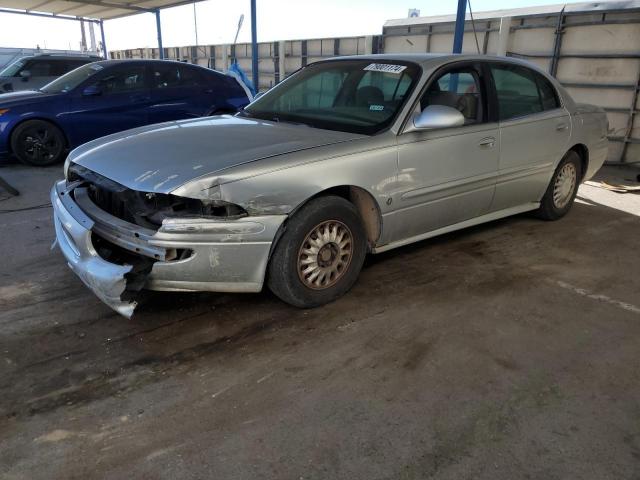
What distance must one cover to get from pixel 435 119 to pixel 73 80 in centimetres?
670

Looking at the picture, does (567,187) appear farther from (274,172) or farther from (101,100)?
(101,100)

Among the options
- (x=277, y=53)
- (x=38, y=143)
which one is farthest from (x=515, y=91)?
(x=277, y=53)

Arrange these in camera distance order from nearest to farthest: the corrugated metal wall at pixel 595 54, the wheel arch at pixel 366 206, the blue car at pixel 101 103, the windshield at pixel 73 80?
the wheel arch at pixel 366 206 < the blue car at pixel 101 103 < the windshield at pixel 73 80 < the corrugated metal wall at pixel 595 54

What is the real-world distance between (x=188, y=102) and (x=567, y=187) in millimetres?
5946

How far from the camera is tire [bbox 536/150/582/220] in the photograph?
5.18 m

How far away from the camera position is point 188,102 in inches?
340

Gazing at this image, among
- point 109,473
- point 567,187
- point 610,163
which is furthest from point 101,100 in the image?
point 610,163

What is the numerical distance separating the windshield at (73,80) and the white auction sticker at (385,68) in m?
5.61

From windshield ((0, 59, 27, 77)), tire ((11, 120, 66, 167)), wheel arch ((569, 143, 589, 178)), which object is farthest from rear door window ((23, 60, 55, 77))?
wheel arch ((569, 143, 589, 178))

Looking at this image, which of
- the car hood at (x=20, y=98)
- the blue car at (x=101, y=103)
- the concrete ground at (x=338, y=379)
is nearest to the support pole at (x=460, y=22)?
the blue car at (x=101, y=103)

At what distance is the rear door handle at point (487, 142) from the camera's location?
411 centimetres

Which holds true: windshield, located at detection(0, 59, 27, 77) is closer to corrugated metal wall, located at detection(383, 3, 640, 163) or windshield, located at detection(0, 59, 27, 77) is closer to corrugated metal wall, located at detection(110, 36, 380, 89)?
corrugated metal wall, located at detection(110, 36, 380, 89)

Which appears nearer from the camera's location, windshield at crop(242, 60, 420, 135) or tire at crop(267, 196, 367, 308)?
tire at crop(267, 196, 367, 308)

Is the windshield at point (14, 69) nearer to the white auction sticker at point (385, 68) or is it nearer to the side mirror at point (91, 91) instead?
the side mirror at point (91, 91)
